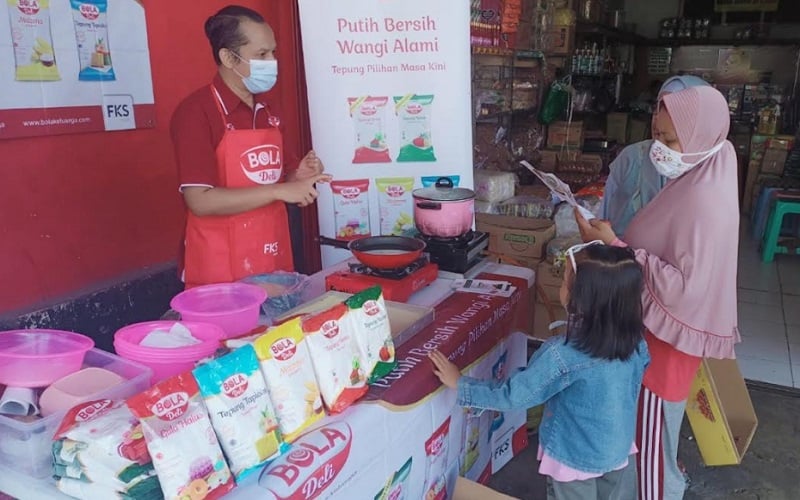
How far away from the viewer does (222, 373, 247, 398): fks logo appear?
1.16m

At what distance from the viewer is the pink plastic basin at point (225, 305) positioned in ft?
5.10

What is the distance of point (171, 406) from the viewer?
1.09 meters

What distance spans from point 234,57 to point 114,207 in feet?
3.42

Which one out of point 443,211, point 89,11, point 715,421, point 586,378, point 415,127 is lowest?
point 715,421

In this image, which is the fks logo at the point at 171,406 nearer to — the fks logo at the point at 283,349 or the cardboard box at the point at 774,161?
the fks logo at the point at 283,349

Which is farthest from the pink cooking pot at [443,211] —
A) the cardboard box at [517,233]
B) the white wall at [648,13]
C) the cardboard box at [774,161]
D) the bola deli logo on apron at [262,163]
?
the white wall at [648,13]

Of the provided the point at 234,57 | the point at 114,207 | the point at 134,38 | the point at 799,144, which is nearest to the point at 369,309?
the point at 234,57

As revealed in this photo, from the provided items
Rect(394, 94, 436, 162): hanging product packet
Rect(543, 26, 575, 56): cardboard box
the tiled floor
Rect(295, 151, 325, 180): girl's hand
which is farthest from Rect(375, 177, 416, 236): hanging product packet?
Rect(543, 26, 575, 56): cardboard box

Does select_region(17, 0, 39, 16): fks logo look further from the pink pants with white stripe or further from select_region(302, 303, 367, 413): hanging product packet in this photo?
the pink pants with white stripe

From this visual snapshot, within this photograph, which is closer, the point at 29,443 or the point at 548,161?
the point at 29,443

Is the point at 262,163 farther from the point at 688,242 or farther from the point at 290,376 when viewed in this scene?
Answer: the point at 688,242

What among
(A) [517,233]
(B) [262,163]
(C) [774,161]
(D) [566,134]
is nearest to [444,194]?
(B) [262,163]

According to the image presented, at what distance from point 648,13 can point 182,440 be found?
1131 cm

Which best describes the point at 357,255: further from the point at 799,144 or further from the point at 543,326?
the point at 799,144
